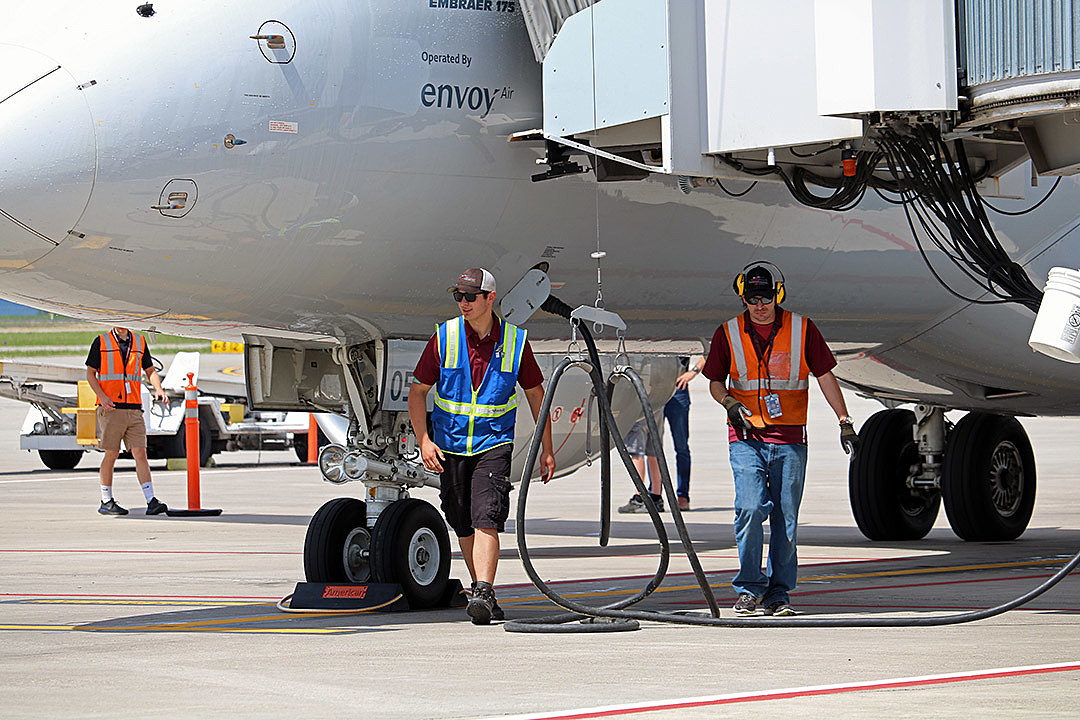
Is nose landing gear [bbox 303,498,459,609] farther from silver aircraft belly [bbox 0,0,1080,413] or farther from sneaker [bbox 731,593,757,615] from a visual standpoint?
sneaker [bbox 731,593,757,615]

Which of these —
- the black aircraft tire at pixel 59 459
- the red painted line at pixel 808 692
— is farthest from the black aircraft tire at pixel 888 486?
the black aircraft tire at pixel 59 459

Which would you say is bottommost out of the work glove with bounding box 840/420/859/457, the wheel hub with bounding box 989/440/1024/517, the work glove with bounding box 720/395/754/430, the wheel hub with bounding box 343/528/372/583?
the wheel hub with bounding box 343/528/372/583

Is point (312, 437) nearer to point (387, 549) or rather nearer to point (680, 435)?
point (680, 435)

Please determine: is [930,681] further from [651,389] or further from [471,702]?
[651,389]

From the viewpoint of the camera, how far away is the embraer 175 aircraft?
26.9 feet

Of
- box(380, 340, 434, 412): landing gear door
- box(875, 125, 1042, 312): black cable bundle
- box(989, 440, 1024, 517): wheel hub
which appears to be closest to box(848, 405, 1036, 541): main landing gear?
box(989, 440, 1024, 517): wheel hub

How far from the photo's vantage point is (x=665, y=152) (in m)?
8.49

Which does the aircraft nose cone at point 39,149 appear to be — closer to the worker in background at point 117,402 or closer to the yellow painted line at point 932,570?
the yellow painted line at point 932,570

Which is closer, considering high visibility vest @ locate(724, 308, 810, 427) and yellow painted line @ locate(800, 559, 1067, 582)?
high visibility vest @ locate(724, 308, 810, 427)

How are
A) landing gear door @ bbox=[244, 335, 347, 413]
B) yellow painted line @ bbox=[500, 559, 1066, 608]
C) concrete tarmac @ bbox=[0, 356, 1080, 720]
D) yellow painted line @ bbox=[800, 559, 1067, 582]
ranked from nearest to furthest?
concrete tarmac @ bbox=[0, 356, 1080, 720], yellow painted line @ bbox=[500, 559, 1066, 608], landing gear door @ bbox=[244, 335, 347, 413], yellow painted line @ bbox=[800, 559, 1067, 582]

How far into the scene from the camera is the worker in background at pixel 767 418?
9.21m

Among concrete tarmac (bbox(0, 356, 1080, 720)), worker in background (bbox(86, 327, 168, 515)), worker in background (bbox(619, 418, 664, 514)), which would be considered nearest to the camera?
concrete tarmac (bbox(0, 356, 1080, 720))

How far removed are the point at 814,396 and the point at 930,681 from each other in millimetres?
44826

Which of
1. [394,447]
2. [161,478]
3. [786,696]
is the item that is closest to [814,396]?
[161,478]
